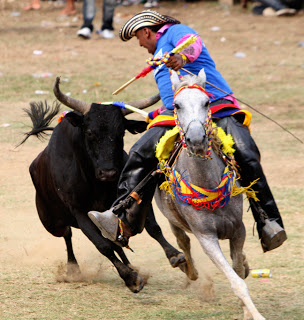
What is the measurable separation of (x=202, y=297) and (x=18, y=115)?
7.24 metres

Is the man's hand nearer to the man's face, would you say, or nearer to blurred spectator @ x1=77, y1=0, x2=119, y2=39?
the man's face

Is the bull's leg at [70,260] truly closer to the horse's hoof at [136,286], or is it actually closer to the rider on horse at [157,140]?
the horse's hoof at [136,286]

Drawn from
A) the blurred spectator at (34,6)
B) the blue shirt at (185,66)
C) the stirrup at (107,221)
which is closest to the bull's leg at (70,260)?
the stirrup at (107,221)

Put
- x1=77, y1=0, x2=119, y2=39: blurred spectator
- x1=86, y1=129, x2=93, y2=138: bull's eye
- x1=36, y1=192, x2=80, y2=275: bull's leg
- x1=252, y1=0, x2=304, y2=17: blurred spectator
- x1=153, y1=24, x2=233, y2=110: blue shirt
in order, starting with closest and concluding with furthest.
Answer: x1=153, y1=24, x2=233, y2=110: blue shirt, x1=86, y1=129, x2=93, y2=138: bull's eye, x1=36, y1=192, x2=80, y2=275: bull's leg, x1=77, y1=0, x2=119, y2=39: blurred spectator, x1=252, y1=0, x2=304, y2=17: blurred spectator

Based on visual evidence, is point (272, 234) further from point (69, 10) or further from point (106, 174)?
Result: point (69, 10)

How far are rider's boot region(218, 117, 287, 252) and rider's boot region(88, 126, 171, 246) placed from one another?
52cm

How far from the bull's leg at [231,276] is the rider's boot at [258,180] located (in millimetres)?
455

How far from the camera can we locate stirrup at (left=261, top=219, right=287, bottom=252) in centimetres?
505

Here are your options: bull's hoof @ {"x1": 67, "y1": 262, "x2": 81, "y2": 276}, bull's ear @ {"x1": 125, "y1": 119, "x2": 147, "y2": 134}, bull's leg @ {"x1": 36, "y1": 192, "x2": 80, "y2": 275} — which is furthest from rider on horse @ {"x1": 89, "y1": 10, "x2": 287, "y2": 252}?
bull's leg @ {"x1": 36, "y1": 192, "x2": 80, "y2": 275}

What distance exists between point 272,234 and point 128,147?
5649 millimetres

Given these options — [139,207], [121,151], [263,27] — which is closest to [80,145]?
[121,151]

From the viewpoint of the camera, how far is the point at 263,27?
57.0 ft

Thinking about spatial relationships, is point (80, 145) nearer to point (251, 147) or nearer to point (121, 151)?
point (121, 151)

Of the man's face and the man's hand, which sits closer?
the man's hand
